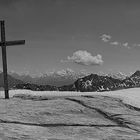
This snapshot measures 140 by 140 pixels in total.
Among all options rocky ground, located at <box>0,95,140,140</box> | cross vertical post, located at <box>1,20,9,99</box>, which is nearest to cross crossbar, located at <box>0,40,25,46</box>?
cross vertical post, located at <box>1,20,9,99</box>

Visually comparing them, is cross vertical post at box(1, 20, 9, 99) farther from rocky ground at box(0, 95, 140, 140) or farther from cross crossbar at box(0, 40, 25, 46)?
rocky ground at box(0, 95, 140, 140)

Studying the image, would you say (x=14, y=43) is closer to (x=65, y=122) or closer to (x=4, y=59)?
(x=4, y=59)

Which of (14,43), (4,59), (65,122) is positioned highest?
(14,43)

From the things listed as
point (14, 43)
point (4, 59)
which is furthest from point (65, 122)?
point (14, 43)

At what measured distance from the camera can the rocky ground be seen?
35.8 ft

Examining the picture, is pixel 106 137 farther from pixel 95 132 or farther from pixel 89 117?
pixel 89 117

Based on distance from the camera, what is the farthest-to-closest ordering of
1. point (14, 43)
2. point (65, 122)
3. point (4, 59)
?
point (14, 43)
point (4, 59)
point (65, 122)

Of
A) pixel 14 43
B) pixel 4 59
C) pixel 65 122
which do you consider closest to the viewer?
pixel 65 122

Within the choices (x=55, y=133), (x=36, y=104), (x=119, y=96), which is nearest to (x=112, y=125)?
(x=55, y=133)

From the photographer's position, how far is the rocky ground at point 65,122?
1092 cm

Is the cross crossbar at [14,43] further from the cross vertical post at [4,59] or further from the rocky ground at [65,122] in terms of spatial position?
Answer: the rocky ground at [65,122]

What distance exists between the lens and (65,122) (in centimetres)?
1288

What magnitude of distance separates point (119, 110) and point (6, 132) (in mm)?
8201

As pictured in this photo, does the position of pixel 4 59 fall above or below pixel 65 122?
above
